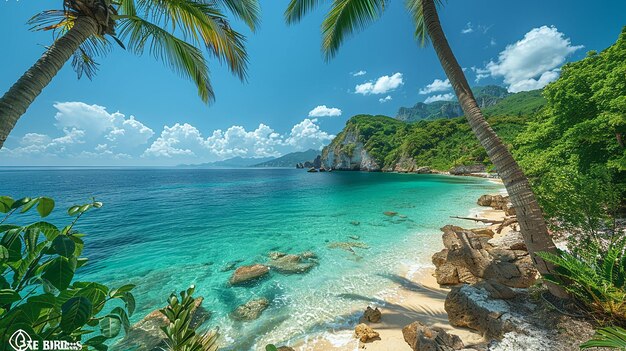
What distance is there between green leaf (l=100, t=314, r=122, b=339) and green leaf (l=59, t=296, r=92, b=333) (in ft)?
0.90

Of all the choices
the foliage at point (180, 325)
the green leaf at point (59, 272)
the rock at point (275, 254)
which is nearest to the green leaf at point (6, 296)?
the green leaf at point (59, 272)

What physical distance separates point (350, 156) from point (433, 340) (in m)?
88.2

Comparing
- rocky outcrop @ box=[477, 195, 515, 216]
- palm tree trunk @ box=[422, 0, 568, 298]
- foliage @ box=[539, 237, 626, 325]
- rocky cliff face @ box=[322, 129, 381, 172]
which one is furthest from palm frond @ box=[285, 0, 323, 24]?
rocky cliff face @ box=[322, 129, 381, 172]

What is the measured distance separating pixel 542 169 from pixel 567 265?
27.9ft

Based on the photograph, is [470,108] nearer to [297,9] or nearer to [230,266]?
A: [297,9]

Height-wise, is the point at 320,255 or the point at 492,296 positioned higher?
the point at 492,296

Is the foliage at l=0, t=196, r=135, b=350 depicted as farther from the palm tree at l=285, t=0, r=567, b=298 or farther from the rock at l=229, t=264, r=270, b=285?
the rock at l=229, t=264, r=270, b=285

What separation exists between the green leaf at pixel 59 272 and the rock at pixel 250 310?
558cm

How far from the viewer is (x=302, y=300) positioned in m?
6.43

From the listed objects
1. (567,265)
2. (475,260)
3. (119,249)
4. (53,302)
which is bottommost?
(119,249)

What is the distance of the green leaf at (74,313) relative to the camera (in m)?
1.12

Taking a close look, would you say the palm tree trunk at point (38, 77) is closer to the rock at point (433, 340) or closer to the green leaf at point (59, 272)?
the green leaf at point (59, 272)

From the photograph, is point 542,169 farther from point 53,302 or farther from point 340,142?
point 340,142

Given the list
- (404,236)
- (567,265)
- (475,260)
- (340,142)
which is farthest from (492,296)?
(340,142)
